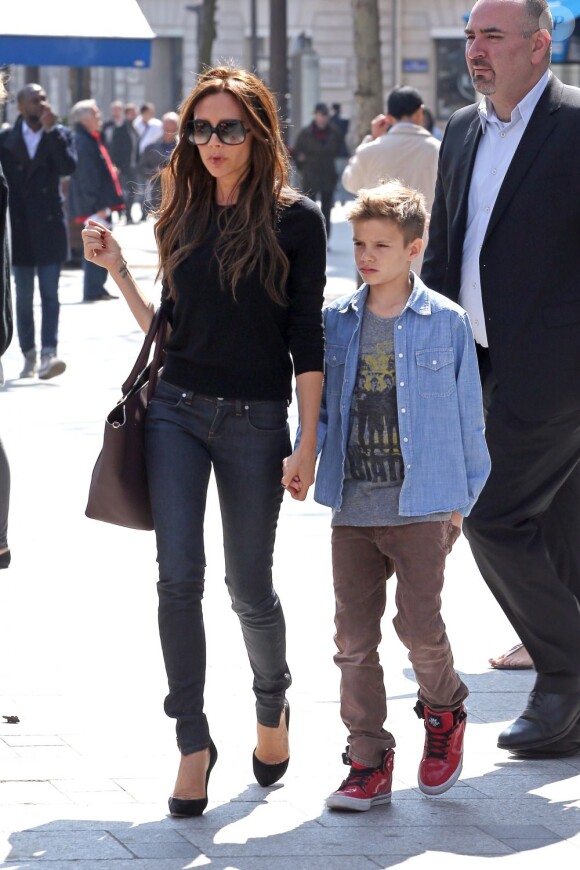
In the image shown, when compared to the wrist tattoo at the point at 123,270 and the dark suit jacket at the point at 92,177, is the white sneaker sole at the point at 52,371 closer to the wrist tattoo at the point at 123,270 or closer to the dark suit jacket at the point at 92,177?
the dark suit jacket at the point at 92,177

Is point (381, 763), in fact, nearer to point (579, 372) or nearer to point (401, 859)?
point (401, 859)

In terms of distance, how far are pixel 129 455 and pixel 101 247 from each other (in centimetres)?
54

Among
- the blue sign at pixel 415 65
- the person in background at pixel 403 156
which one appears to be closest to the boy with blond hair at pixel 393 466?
the person in background at pixel 403 156

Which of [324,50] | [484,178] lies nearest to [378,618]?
[484,178]

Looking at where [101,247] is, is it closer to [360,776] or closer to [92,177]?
[360,776]

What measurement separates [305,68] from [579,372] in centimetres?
2543

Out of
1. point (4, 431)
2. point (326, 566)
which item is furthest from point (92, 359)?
point (326, 566)

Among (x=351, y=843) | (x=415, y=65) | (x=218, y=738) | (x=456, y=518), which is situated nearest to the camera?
(x=351, y=843)

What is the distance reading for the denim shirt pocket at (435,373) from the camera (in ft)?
13.4

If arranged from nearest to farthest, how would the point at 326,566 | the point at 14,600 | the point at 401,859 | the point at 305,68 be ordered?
the point at 401,859
the point at 14,600
the point at 326,566
the point at 305,68

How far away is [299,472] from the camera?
4039mm

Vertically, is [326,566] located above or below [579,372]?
below

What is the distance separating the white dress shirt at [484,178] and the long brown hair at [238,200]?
679 millimetres

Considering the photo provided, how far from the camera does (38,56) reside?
25.6ft
